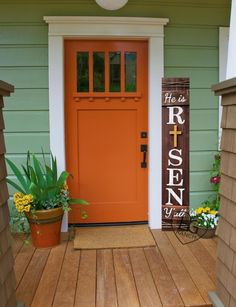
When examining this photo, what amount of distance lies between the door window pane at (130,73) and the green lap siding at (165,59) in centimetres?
Answer: 33

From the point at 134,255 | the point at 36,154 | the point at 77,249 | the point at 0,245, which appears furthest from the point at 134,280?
the point at 36,154

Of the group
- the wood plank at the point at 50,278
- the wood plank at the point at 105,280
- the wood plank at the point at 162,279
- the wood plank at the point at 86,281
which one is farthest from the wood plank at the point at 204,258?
the wood plank at the point at 50,278

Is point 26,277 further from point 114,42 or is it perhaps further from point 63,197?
point 114,42

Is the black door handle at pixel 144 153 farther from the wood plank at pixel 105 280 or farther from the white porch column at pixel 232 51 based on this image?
the white porch column at pixel 232 51

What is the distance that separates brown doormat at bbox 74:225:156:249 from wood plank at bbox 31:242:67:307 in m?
0.18

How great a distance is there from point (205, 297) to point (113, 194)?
5.09 ft

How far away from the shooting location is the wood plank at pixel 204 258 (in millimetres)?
2375

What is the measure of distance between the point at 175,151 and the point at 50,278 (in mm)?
1702

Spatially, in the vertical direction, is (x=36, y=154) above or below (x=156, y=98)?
below

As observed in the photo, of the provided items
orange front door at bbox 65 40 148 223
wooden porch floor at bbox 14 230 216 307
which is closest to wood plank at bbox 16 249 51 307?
wooden porch floor at bbox 14 230 216 307

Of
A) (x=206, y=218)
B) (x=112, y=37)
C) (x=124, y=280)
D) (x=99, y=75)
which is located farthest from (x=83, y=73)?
(x=124, y=280)

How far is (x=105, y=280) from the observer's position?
2287 millimetres

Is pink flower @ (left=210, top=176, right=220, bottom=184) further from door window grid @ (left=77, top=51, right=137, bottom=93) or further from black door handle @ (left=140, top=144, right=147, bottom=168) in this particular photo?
door window grid @ (left=77, top=51, right=137, bottom=93)

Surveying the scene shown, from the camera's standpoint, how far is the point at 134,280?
7.47 ft
